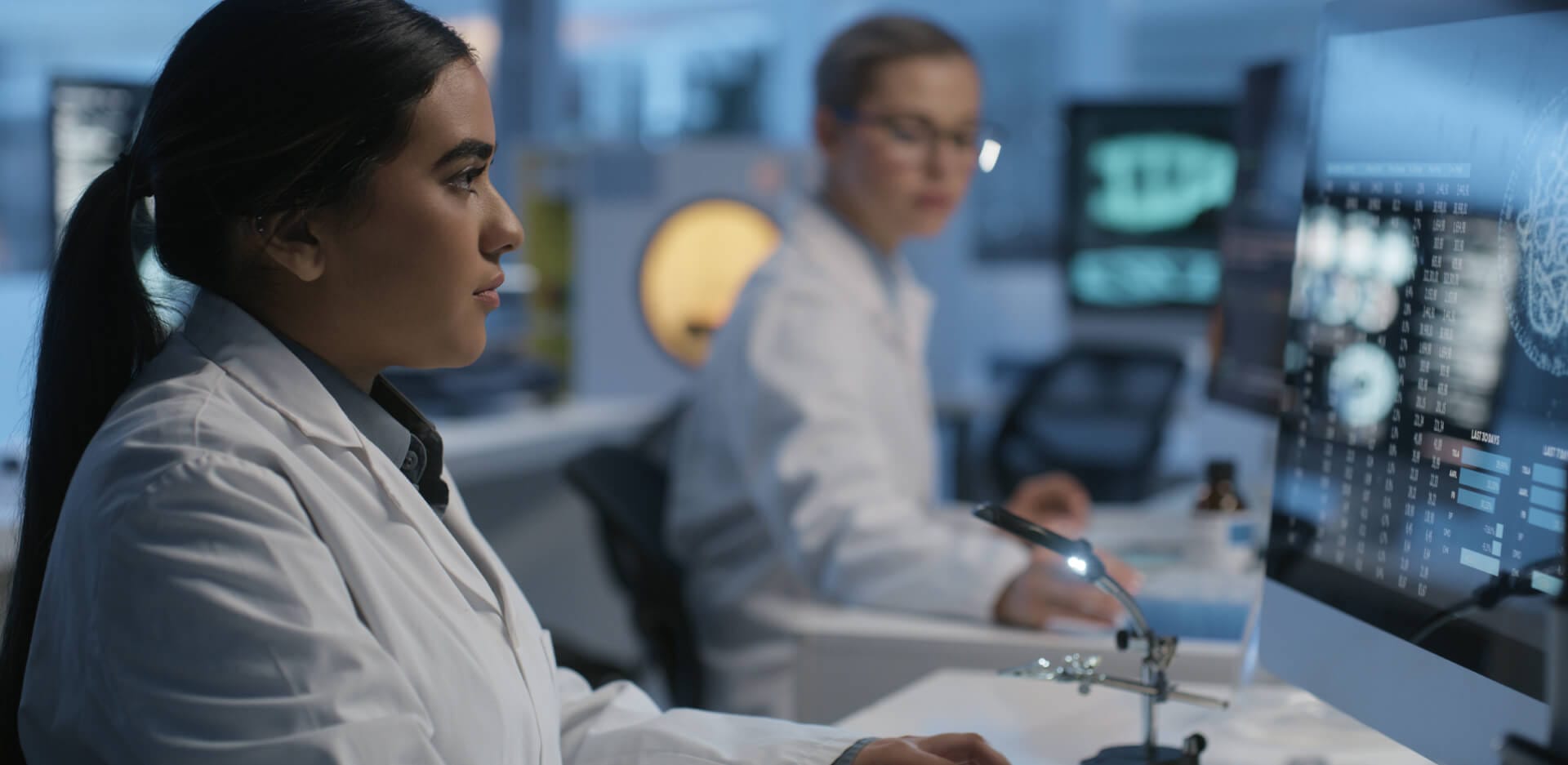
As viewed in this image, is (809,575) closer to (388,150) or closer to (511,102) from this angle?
(388,150)

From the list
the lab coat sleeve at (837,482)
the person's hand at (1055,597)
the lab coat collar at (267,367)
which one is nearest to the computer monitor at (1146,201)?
the lab coat sleeve at (837,482)

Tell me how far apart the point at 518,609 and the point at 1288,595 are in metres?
0.53

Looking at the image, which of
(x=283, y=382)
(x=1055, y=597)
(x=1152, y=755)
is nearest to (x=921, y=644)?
(x=1055, y=597)

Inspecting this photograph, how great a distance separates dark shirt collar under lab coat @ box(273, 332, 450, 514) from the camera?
873 mm

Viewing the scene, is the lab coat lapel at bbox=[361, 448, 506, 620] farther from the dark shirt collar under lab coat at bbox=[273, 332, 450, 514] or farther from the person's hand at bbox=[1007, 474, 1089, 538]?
the person's hand at bbox=[1007, 474, 1089, 538]

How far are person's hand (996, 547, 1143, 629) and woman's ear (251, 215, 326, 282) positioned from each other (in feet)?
3.01

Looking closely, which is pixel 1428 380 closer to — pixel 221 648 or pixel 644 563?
pixel 221 648

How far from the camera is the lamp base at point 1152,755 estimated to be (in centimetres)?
96

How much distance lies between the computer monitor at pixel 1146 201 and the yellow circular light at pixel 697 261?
685mm

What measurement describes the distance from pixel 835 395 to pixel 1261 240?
606 mm

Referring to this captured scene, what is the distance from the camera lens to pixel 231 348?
817 millimetres

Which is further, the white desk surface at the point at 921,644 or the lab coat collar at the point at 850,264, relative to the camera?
the lab coat collar at the point at 850,264

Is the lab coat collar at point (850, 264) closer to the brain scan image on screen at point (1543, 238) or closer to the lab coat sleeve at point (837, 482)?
the lab coat sleeve at point (837, 482)

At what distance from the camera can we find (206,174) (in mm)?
803
